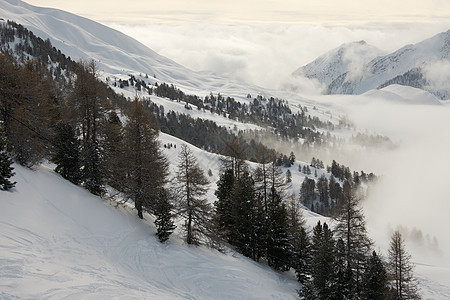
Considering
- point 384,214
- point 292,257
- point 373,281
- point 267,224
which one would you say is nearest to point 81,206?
point 267,224

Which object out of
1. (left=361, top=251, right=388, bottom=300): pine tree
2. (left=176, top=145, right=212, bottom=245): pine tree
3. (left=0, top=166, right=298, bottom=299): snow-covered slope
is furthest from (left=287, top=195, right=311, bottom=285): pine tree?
(left=176, top=145, right=212, bottom=245): pine tree

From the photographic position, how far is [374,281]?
2562 cm

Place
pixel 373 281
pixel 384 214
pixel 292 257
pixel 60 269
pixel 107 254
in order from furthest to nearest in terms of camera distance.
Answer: pixel 384 214 < pixel 292 257 < pixel 373 281 < pixel 107 254 < pixel 60 269

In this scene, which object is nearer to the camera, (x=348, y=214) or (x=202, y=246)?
(x=348, y=214)

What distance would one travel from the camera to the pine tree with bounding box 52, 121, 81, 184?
91.0 ft

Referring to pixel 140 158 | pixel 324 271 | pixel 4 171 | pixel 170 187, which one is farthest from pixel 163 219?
pixel 324 271

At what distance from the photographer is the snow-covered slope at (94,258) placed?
15.8 meters

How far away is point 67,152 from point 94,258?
1165cm

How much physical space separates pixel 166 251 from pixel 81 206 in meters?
7.08

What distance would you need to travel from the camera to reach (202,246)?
2702 centimetres

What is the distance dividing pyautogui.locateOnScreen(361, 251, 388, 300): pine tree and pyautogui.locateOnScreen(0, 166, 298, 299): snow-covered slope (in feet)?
18.3

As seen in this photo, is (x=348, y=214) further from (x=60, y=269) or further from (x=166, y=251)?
(x=60, y=269)

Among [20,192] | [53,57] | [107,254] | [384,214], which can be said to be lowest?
[384,214]

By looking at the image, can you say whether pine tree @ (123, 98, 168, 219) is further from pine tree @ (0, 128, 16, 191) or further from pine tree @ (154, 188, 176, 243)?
pine tree @ (0, 128, 16, 191)
